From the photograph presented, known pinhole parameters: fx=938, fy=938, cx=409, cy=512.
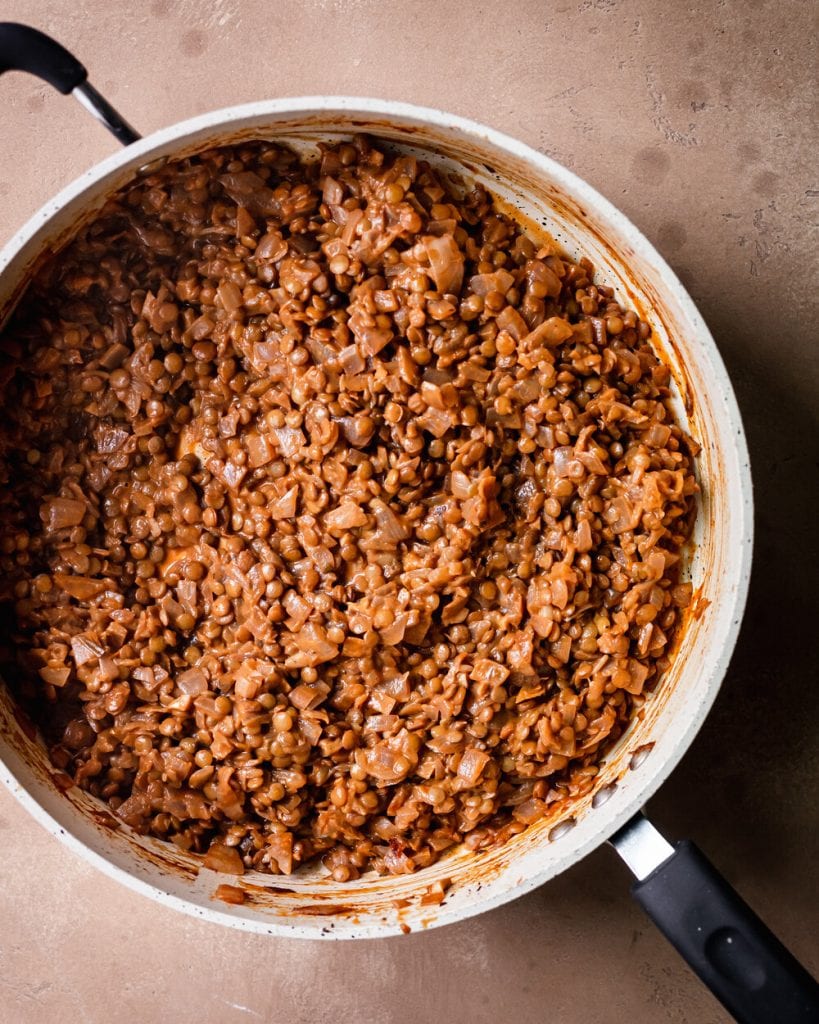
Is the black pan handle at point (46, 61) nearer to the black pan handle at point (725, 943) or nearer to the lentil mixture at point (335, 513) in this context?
the lentil mixture at point (335, 513)

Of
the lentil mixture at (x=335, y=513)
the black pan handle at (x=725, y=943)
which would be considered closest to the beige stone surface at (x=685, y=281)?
the lentil mixture at (x=335, y=513)

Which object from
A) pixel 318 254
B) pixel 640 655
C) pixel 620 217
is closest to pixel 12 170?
pixel 318 254

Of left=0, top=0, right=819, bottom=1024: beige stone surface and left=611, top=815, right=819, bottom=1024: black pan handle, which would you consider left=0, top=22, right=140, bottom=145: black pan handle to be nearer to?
left=0, top=0, right=819, bottom=1024: beige stone surface

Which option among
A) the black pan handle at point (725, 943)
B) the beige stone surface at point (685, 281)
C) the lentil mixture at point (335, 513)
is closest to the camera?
the black pan handle at point (725, 943)

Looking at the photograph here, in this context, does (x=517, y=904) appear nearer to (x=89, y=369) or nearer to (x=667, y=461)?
(x=667, y=461)

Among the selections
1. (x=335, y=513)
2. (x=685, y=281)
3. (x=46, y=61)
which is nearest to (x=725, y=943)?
(x=335, y=513)
